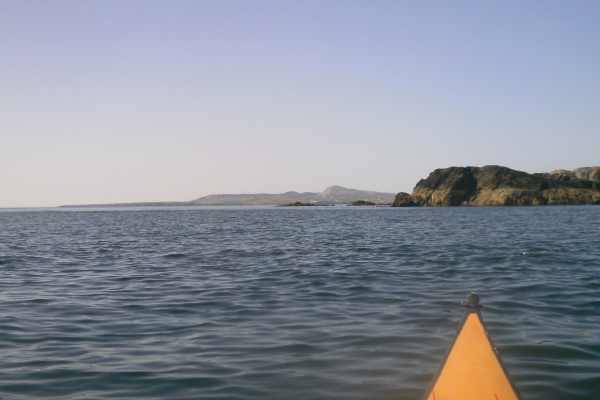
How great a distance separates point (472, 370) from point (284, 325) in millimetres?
6066

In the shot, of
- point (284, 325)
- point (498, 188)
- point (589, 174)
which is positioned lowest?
point (284, 325)

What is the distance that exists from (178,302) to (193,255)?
1175 cm

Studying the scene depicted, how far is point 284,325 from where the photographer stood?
11516 mm

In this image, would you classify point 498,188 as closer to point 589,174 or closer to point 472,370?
point 589,174

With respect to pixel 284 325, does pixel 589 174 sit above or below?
above

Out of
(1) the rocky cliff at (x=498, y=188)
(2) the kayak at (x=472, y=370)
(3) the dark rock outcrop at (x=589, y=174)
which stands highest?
(3) the dark rock outcrop at (x=589, y=174)

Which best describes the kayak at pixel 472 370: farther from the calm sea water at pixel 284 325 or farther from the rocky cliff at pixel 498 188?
the rocky cliff at pixel 498 188

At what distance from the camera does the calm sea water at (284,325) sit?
26.5 ft

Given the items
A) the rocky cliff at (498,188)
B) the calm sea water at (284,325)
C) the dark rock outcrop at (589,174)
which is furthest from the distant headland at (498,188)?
the calm sea water at (284,325)

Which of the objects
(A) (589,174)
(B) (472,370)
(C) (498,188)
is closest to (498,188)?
(C) (498,188)

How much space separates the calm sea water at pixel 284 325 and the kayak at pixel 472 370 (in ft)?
5.91

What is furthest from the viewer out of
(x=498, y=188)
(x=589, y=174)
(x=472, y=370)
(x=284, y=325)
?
(x=589, y=174)

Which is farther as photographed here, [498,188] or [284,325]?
[498,188]

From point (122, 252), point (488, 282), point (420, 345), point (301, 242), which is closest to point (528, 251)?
point (488, 282)
